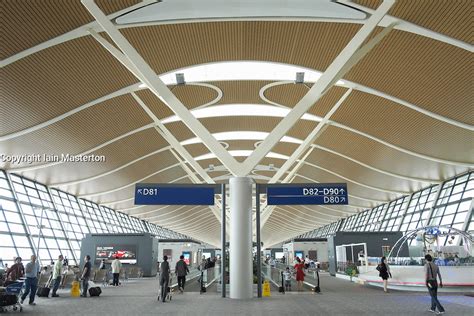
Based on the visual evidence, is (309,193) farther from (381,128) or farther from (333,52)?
(381,128)

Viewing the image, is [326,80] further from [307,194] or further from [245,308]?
[245,308]

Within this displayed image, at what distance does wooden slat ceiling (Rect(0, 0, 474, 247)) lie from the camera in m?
13.1

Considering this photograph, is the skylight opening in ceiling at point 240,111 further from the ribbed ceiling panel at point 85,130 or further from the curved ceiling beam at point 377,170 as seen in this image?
the curved ceiling beam at point 377,170

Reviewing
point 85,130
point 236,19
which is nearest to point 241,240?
point 236,19

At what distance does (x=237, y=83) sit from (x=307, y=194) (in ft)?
26.9

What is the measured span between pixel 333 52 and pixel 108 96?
1028 centimetres

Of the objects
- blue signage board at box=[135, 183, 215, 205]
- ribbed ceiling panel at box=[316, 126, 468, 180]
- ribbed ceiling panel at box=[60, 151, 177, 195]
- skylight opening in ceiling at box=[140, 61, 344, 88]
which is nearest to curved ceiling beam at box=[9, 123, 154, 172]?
skylight opening in ceiling at box=[140, 61, 344, 88]

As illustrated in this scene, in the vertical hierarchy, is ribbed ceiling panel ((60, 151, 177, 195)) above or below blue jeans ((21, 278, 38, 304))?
above

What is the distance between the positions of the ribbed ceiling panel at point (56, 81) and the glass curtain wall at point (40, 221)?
573cm

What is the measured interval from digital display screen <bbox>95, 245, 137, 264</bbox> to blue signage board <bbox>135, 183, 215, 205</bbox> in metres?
17.0

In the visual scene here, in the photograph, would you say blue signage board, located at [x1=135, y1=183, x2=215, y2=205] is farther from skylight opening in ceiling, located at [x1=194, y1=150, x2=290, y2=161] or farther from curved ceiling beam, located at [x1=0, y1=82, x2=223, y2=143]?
skylight opening in ceiling, located at [x1=194, y1=150, x2=290, y2=161]

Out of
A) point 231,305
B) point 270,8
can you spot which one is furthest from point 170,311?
point 270,8

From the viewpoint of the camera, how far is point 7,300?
10.0 meters

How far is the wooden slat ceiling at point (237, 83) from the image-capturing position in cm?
1308
